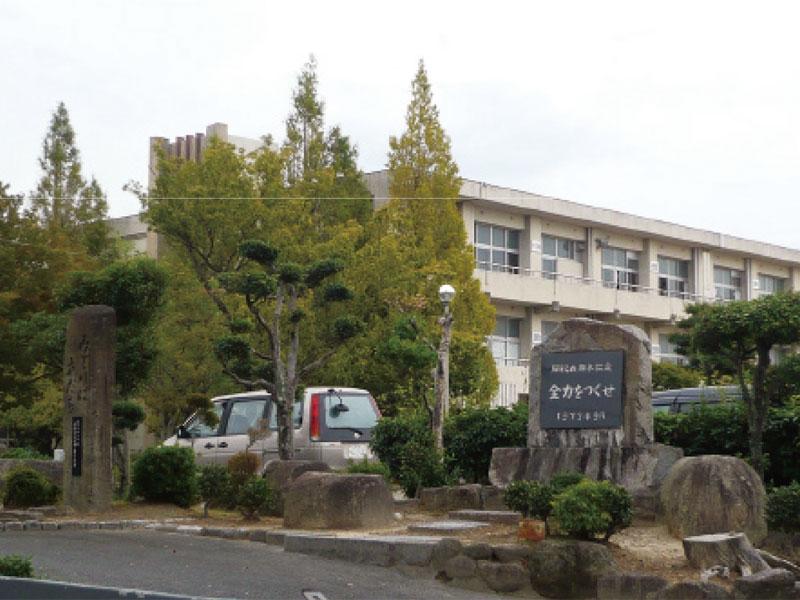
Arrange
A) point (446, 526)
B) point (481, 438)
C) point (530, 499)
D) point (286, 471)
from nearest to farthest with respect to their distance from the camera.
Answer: point (530, 499)
point (446, 526)
point (286, 471)
point (481, 438)

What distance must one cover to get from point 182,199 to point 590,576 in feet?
71.7

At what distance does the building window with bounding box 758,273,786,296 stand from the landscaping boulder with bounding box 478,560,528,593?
149 feet

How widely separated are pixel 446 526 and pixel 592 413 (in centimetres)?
261

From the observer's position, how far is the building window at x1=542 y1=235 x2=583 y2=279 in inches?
1800

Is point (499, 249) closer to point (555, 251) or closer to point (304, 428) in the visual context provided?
point (555, 251)

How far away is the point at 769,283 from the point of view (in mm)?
55719

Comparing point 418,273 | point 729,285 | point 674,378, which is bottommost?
point 674,378

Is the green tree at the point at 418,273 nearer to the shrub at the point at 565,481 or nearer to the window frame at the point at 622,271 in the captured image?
the shrub at the point at 565,481

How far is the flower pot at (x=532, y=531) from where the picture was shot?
12102 mm

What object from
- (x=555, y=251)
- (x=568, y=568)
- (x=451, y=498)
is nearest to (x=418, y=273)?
(x=451, y=498)

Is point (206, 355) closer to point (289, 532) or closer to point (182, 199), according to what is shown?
point (182, 199)

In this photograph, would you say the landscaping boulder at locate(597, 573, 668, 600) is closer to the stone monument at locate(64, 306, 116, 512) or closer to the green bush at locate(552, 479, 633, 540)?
the green bush at locate(552, 479, 633, 540)

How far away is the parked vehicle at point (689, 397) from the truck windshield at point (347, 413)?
14.8ft

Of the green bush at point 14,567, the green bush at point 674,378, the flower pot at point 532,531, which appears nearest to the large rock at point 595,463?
the flower pot at point 532,531
